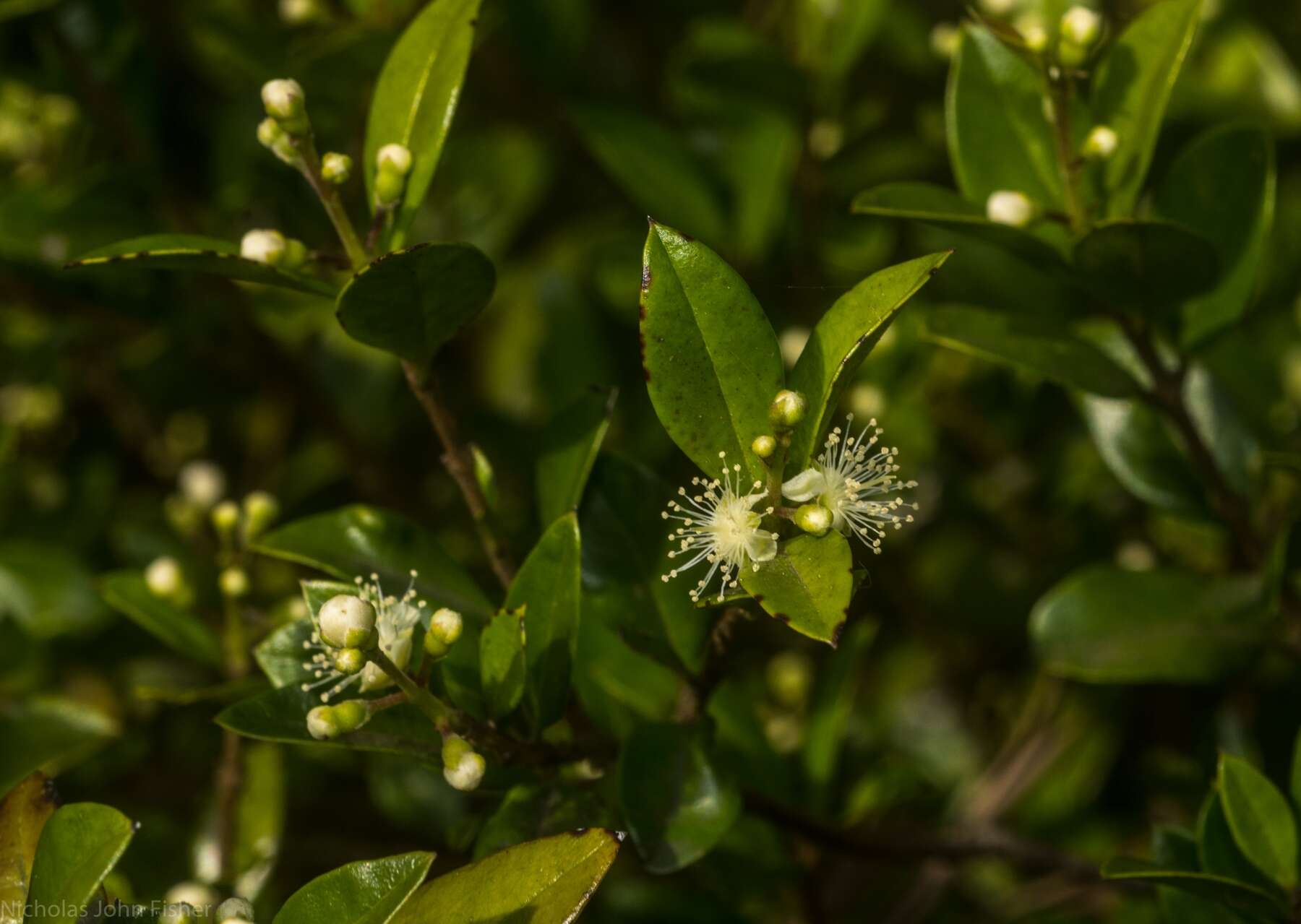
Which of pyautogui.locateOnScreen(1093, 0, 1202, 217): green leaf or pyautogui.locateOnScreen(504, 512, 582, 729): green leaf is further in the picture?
pyautogui.locateOnScreen(1093, 0, 1202, 217): green leaf

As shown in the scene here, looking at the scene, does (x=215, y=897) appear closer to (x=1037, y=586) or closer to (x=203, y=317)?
(x=203, y=317)

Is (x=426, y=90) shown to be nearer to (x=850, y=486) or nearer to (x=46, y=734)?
(x=850, y=486)

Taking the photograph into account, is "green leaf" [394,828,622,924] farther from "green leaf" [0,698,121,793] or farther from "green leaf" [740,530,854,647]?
"green leaf" [0,698,121,793]

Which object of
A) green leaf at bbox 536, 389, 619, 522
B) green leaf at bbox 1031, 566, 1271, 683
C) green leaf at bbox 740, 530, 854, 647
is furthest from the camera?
green leaf at bbox 1031, 566, 1271, 683

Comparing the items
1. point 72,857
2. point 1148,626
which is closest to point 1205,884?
point 1148,626

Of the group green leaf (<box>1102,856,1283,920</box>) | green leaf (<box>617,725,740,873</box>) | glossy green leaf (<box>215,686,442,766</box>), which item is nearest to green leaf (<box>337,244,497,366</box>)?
glossy green leaf (<box>215,686,442,766</box>)

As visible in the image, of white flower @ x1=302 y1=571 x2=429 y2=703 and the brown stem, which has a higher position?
the brown stem

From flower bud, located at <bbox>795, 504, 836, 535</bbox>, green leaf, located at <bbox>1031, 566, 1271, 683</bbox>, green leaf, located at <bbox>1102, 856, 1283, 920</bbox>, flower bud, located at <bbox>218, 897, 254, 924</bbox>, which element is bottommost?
flower bud, located at <bbox>218, 897, 254, 924</bbox>

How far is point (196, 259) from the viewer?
108cm

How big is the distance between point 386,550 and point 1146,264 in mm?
900

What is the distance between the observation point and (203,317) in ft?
6.79

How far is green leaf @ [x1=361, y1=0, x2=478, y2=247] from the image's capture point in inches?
46.6

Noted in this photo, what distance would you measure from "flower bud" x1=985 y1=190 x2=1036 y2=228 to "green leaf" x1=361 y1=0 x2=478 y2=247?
582 millimetres

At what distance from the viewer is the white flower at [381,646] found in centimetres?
110
